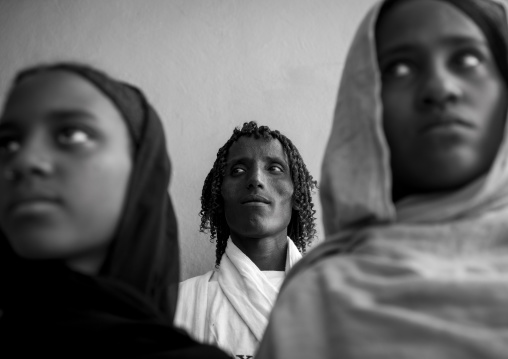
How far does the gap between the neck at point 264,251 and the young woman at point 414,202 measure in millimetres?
880

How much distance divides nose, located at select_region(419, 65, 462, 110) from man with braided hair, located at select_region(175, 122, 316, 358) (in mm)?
879

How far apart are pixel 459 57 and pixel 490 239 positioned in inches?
9.9

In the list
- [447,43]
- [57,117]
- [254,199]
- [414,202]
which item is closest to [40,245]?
[57,117]

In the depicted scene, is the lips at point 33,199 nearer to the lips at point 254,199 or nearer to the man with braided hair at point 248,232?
the man with braided hair at point 248,232

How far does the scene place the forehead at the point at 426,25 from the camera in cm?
73

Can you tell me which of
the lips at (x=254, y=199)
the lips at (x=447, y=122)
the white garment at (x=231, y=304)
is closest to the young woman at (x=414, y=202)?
the lips at (x=447, y=122)

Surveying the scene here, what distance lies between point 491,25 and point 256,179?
0.97 metres

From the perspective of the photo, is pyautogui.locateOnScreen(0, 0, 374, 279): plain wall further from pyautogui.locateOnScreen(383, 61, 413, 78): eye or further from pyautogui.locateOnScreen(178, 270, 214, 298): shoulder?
pyautogui.locateOnScreen(383, 61, 413, 78): eye

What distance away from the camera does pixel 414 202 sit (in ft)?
2.37

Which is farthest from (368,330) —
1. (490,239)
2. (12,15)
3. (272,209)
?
(12,15)

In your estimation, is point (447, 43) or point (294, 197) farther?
point (294, 197)

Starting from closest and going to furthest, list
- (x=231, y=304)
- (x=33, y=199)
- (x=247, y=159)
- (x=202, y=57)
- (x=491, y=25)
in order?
(x=33, y=199) → (x=491, y=25) → (x=231, y=304) → (x=247, y=159) → (x=202, y=57)

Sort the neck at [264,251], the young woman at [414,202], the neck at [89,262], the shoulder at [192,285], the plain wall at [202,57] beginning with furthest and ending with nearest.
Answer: the plain wall at [202,57] < the neck at [264,251] < the shoulder at [192,285] < the neck at [89,262] < the young woman at [414,202]

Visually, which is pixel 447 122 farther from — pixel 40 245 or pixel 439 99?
pixel 40 245
